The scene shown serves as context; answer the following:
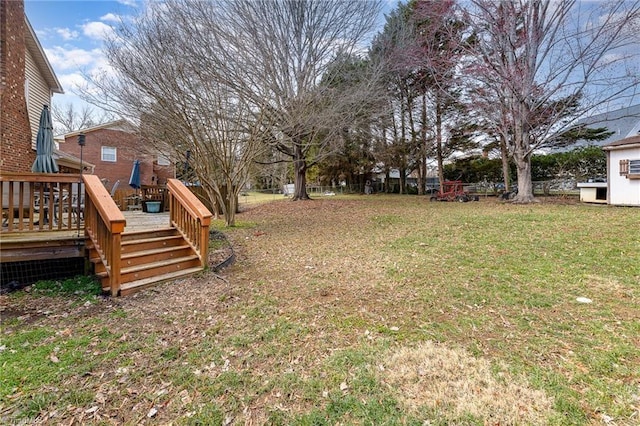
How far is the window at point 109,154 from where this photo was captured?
20.2m

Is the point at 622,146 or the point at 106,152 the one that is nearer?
the point at 622,146

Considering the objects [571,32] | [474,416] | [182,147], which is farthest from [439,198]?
[474,416]

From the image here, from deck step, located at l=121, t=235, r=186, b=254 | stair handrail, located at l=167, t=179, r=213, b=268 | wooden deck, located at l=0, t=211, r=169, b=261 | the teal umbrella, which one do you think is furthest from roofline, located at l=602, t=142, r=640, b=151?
the teal umbrella

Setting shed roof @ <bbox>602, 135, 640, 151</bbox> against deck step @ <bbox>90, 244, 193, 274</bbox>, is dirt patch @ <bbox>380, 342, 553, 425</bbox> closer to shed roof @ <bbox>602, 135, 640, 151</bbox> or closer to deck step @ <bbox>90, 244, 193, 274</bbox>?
deck step @ <bbox>90, 244, 193, 274</bbox>

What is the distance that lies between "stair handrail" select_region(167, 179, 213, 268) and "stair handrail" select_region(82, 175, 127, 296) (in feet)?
3.56

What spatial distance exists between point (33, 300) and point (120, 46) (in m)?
6.33

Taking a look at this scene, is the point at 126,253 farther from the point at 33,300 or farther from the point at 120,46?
the point at 120,46

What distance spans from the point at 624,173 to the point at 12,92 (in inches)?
731

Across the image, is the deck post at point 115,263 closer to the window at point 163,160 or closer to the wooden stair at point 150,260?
the wooden stair at point 150,260

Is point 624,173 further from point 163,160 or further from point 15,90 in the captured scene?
point 163,160

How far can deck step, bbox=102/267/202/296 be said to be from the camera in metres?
3.89

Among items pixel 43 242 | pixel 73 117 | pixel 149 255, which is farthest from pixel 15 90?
pixel 73 117

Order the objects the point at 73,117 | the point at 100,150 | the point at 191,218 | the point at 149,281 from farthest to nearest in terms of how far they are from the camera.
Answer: the point at 73,117 → the point at 100,150 → the point at 191,218 → the point at 149,281

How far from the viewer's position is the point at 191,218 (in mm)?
5043
